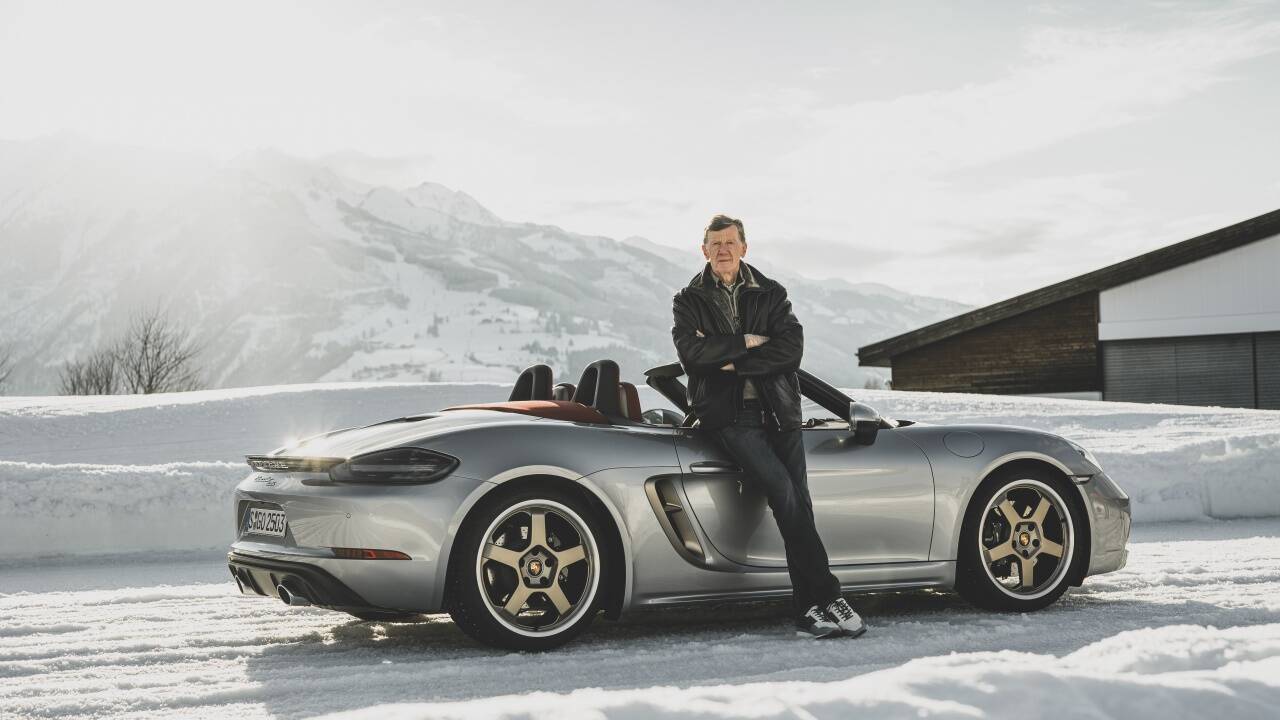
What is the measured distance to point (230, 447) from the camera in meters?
17.0

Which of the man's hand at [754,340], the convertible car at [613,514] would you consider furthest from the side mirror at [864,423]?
the man's hand at [754,340]

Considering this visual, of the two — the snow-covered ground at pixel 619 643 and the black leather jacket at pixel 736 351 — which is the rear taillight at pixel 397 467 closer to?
the snow-covered ground at pixel 619 643

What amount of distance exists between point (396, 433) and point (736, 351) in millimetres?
1478

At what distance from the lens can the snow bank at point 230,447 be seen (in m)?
9.71

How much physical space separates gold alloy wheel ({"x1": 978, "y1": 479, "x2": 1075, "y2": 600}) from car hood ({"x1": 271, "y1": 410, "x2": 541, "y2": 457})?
2330 millimetres

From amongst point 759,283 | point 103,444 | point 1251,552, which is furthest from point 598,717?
point 103,444

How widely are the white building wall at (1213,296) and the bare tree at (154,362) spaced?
50322 mm

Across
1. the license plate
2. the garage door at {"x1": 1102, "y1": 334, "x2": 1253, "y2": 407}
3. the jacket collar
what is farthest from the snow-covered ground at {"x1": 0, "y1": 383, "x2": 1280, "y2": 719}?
the garage door at {"x1": 1102, "y1": 334, "x2": 1253, "y2": 407}

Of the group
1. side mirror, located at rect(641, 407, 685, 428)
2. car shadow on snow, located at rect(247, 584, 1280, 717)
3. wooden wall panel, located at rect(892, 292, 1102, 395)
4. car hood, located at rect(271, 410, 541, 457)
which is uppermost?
wooden wall panel, located at rect(892, 292, 1102, 395)

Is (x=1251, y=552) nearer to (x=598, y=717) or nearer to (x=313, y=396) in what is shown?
(x=598, y=717)

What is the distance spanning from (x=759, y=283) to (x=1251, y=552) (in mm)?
4384

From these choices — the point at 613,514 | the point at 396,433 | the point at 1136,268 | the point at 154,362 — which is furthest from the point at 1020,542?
the point at 154,362

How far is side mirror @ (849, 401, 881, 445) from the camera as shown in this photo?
219 inches

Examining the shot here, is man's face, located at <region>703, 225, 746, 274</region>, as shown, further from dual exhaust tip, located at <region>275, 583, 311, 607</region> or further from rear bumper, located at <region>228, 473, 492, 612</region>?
dual exhaust tip, located at <region>275, 583, 311, 607</region>
